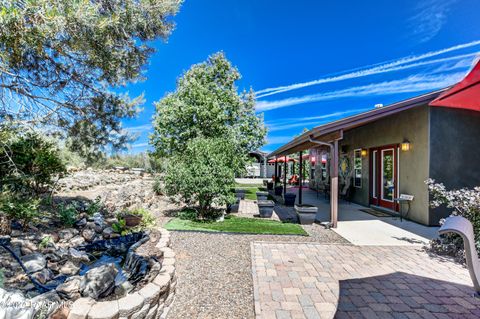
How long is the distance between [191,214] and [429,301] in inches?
236

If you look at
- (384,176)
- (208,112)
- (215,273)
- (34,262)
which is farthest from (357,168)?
(34,262)

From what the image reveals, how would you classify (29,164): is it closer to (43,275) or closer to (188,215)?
(43,275)

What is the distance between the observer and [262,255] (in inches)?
179

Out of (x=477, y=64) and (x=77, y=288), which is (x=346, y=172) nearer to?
(x=477, y=64)

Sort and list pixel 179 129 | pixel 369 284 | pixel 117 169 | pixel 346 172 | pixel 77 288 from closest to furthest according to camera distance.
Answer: pixel 77 288, pixel 369 284, pixel 346 172, pixel 179 129, pixel 117 169

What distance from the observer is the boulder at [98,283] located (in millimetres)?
2542

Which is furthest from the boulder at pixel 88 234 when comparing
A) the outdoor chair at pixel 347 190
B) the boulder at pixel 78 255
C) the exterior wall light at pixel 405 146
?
the outdoor chair at pixel 347 190

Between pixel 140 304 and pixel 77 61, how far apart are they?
388cm

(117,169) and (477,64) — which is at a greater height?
(477,64)

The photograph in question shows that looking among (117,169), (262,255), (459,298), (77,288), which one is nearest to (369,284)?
(459,298)

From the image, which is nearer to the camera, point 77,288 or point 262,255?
point 77,288

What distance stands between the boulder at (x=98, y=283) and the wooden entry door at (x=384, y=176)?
839 centimetres

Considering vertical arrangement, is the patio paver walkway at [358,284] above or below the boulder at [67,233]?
below

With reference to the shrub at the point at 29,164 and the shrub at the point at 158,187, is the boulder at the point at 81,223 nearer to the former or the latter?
the shrub at the point at 29,164
